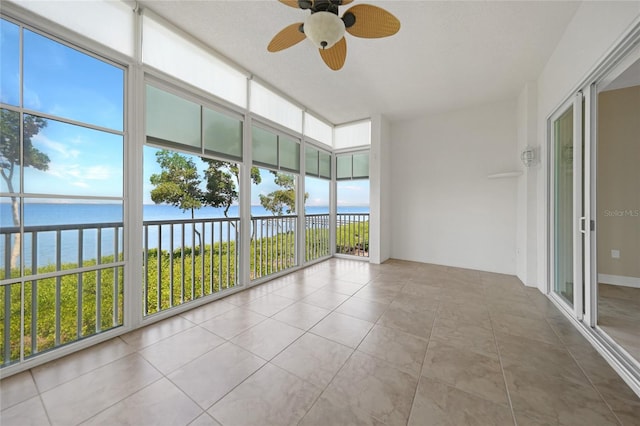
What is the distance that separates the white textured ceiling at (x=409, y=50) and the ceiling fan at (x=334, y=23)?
24.1 inches

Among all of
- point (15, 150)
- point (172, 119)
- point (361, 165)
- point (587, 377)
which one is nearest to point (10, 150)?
point (15, 150)

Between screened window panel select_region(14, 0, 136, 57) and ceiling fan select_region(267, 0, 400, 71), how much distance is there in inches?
57.5

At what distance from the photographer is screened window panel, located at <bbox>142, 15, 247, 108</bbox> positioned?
232cm

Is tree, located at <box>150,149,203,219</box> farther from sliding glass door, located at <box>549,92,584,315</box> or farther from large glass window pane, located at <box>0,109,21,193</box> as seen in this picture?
sliding glass door, located at <box>549,92,584,315</box>

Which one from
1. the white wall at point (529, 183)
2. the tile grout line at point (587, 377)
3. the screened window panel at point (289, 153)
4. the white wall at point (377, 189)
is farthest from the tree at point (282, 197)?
the tile grout line at point (587, 377)

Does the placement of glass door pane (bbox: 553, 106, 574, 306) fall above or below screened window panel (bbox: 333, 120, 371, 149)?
below

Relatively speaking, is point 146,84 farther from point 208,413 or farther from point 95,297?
point 208,413

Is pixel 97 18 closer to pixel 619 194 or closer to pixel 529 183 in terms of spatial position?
pixel 529 183

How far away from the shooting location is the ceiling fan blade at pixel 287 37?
1.83m

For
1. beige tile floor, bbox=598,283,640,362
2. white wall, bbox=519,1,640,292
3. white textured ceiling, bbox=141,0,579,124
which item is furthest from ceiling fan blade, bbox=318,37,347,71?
beige tile floor, bbox=598,283,640,362

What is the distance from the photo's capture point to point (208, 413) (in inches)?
52.4

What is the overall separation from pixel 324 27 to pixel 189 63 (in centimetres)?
188

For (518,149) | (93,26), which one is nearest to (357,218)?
(518,149)

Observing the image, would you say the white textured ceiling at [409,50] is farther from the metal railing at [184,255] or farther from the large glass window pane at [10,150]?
the metal railing at [184,255]
